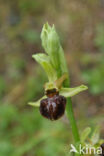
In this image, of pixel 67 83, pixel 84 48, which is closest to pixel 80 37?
pixel 84 48

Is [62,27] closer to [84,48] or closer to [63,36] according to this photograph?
[63,36]

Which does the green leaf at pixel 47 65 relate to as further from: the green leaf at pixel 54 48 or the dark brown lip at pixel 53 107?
the dark brown lip at pixel 53 107

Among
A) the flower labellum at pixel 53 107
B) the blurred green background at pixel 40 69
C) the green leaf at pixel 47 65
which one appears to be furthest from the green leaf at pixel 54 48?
the blurred green background at pixel 40 69

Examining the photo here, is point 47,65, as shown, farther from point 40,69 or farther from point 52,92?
point 40,69

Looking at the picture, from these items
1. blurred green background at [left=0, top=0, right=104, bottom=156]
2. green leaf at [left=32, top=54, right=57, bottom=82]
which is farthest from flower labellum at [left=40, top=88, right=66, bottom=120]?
blurred green background at [left=0, top=0, right=104, bottom=156]

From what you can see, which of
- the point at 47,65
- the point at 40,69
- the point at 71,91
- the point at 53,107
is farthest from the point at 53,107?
the point at 40,69

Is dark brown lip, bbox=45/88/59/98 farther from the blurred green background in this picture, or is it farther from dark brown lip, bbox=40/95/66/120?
the blurred green background
